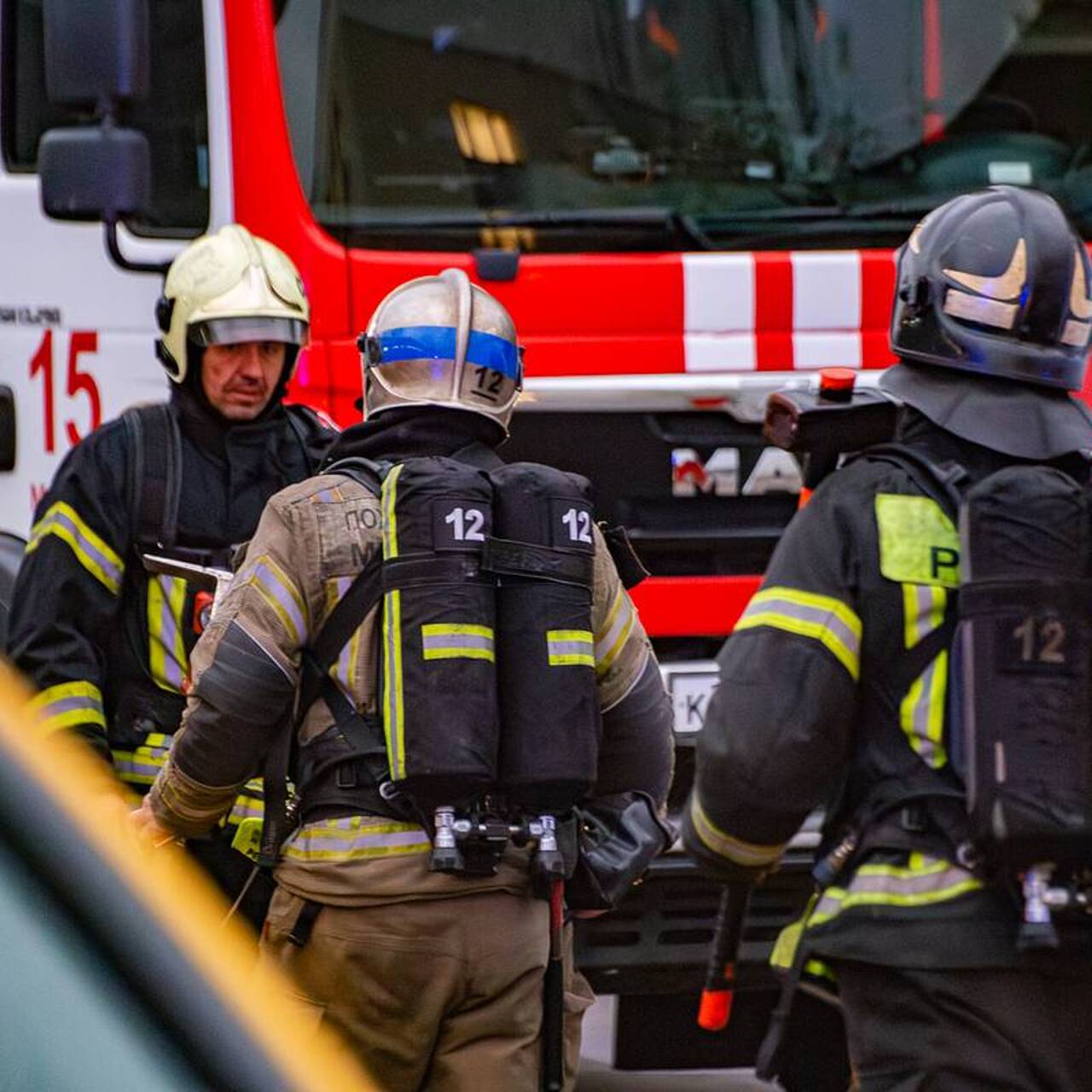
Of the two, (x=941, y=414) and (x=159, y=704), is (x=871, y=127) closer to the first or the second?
(x=159, y=704)

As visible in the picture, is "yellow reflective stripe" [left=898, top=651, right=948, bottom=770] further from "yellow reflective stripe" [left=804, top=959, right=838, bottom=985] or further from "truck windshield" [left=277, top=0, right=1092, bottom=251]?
"truck windshield" [left=277, top=0, right=1092, bottom=251]

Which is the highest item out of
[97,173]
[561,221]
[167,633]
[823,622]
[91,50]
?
[91,50]

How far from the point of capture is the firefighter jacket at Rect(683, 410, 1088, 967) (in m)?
3.05

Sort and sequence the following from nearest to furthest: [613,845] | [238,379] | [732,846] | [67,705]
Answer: [732,846] < [613,845] < [67,705] < [238,379]

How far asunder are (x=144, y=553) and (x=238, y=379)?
1.40ft

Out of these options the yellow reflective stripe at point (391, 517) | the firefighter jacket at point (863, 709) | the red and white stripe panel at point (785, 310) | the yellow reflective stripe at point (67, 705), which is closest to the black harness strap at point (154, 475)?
the yellow reflective stripe at point (67, 705)

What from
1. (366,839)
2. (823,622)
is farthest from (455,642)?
(823,622)

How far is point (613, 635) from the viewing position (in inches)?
147

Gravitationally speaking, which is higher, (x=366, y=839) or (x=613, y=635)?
(x=613, y=635)

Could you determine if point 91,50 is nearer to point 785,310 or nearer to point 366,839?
point 785,310

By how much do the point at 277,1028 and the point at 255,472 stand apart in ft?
9.78

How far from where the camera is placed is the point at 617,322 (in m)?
5.62

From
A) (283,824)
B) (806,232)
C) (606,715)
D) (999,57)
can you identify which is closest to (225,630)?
(283,824)

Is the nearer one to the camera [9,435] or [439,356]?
[439,356]
